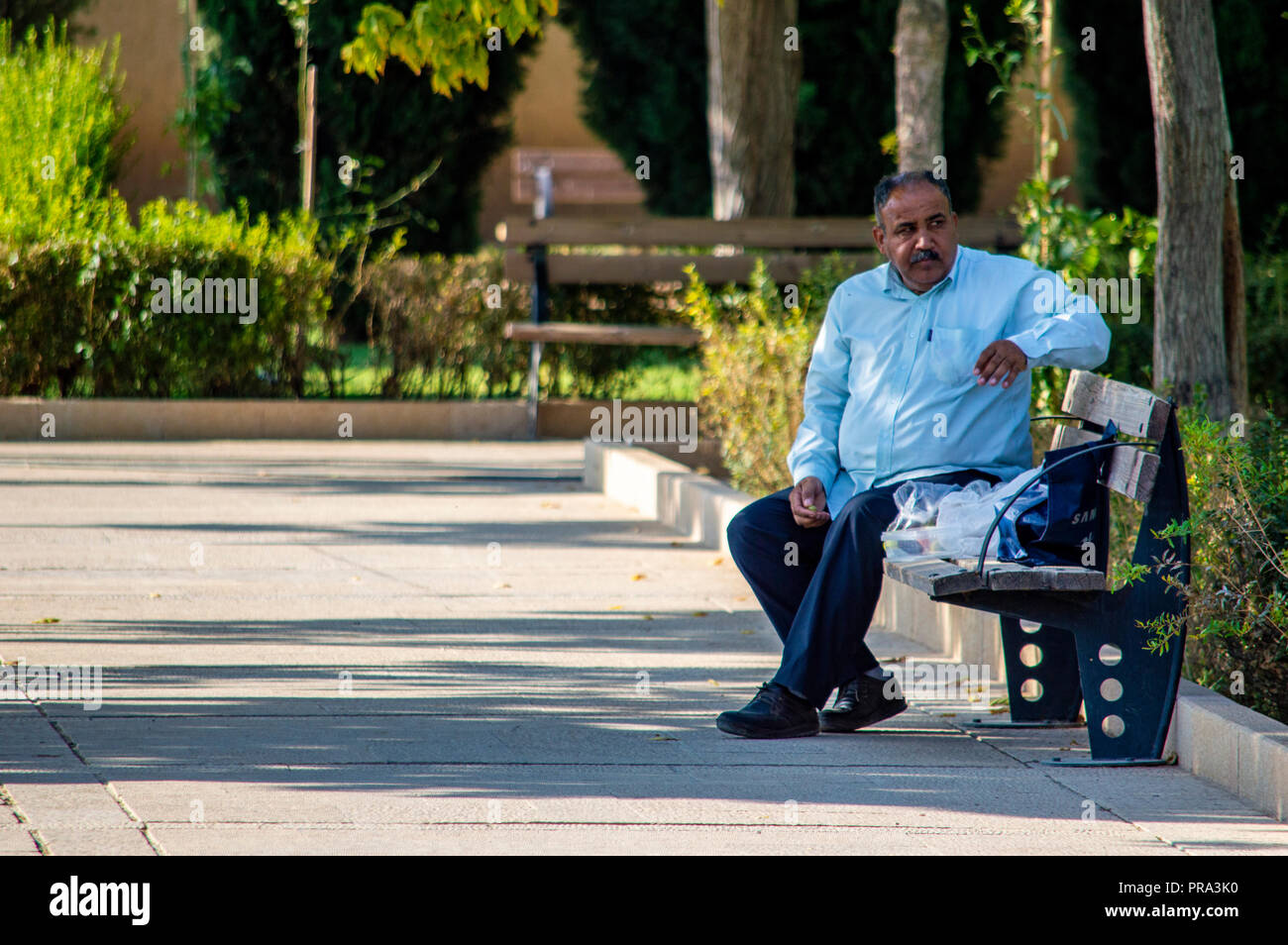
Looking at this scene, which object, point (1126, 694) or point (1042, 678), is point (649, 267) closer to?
point (1042, 678)

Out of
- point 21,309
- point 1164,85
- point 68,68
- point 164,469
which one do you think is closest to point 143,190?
point 68,68

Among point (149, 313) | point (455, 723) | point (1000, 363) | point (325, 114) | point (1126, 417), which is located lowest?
point (455, 723)

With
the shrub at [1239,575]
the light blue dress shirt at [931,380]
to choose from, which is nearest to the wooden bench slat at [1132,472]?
the shrub at [1239,575]

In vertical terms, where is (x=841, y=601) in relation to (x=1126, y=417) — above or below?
below

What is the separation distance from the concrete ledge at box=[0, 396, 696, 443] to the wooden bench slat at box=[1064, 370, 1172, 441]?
777 centimetres

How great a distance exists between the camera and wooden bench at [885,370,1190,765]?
4629 mm

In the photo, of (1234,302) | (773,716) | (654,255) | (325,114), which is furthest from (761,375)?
(325,114)

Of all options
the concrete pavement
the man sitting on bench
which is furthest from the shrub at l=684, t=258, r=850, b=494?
the man sitting on bench

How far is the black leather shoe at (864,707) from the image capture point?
5.22m

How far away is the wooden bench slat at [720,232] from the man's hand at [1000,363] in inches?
311

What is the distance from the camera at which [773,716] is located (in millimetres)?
5090

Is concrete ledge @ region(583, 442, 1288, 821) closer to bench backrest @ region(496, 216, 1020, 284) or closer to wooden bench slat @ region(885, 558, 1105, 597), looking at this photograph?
wooden bench slat @ region(885, 558, 1105, 597)

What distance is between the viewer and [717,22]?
44.2 ft

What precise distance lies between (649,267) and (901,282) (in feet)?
25.4
